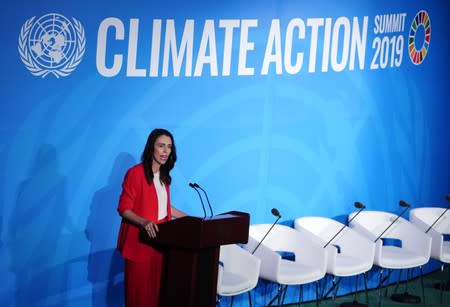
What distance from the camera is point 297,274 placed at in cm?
673

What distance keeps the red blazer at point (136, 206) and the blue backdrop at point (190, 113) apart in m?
1.04

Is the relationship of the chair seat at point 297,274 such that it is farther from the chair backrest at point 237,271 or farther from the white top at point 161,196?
the white top at point 161,196

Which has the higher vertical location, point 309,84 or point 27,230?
point 309,84

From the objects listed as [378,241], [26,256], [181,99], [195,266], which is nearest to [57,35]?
[181,99]

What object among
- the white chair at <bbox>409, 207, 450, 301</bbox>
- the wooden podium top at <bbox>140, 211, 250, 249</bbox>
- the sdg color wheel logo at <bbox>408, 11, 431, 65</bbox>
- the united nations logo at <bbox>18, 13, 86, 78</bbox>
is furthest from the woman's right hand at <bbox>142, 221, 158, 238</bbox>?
the sdg color wheel logo at <bbox>408, 11, 431, 65</bbox>

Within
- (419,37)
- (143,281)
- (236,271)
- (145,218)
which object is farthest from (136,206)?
(419,37)

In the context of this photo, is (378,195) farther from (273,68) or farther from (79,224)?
(79,224)

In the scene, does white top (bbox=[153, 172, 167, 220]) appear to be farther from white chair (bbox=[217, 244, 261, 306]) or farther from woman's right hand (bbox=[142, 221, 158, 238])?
white chair (bbox=[217, 244, 261, 306])

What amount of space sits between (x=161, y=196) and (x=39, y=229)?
121cm

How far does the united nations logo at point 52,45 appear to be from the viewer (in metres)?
6.13

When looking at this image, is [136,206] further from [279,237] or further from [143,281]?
[279,237]

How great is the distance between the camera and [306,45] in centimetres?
741

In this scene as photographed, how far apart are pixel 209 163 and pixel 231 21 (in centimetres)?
116

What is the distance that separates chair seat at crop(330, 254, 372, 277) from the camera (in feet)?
23.1
